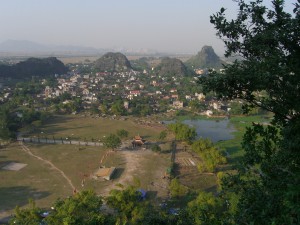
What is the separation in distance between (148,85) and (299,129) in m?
65.5

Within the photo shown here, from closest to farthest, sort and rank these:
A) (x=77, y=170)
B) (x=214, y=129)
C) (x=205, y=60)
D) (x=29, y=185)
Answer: (x=29, y=185)
(x=77, y=170)
(x=214, y=129)
(x=205, y=60)

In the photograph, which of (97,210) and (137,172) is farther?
(137,172)

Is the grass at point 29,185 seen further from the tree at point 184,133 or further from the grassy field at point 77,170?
the tree at point 184,133

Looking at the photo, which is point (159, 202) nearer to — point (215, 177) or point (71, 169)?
point (215, 177)

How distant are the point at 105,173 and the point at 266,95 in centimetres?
1713

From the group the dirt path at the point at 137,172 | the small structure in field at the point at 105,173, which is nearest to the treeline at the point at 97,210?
the dirt path at the point at 137,172

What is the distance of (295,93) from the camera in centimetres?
370

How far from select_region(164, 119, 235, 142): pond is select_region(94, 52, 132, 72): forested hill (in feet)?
194

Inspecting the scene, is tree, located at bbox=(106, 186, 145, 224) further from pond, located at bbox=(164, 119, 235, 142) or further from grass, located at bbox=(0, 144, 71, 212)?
pond, located at bbox=(164, 119, 235, 142)

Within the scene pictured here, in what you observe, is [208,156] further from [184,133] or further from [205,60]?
[205,60]

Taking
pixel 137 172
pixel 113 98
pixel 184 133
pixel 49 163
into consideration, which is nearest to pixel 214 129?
pixel 184 133

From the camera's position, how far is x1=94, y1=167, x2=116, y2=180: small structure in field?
19953 millimetres

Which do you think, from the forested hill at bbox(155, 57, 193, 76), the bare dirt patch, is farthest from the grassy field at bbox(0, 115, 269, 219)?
the forested hill at bbox(155, 57, 193, 76)

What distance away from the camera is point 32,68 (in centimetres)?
8062
